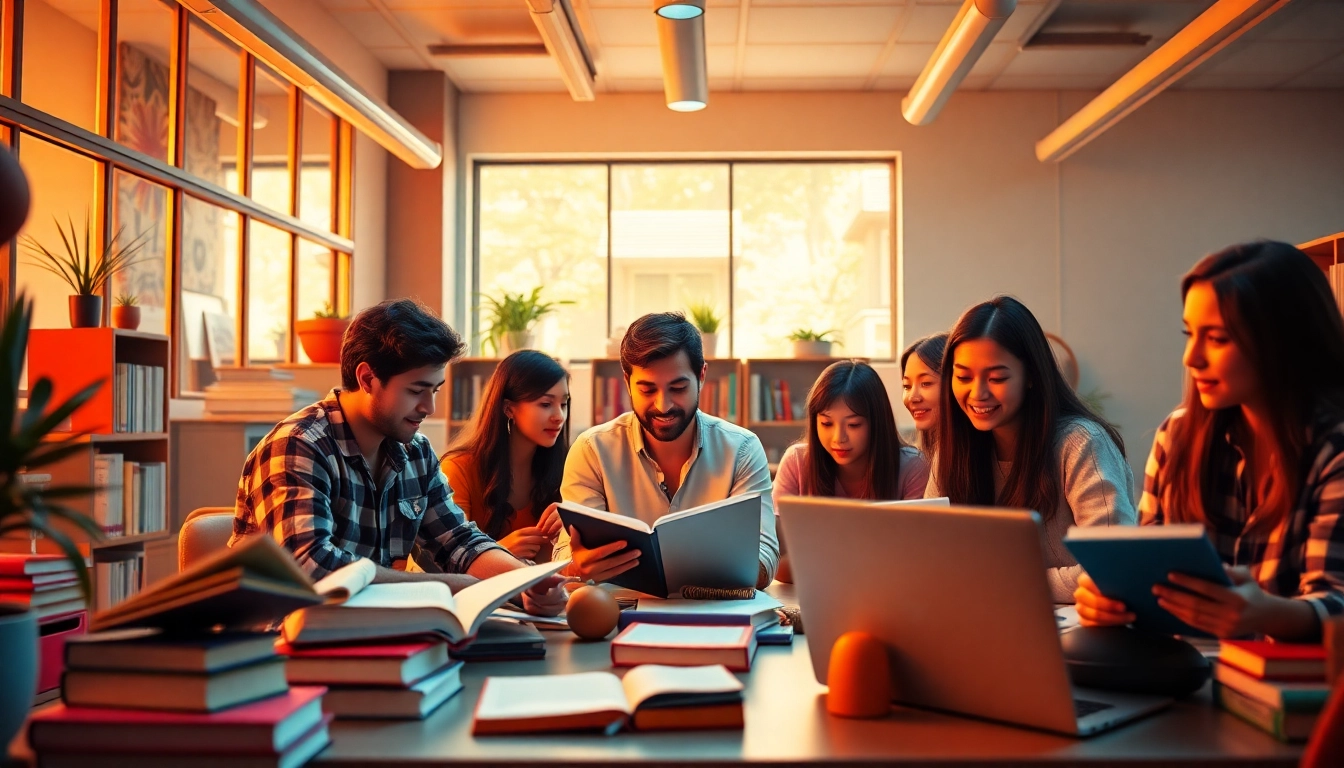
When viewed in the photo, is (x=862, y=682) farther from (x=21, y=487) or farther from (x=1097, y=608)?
(x=21, y=487)

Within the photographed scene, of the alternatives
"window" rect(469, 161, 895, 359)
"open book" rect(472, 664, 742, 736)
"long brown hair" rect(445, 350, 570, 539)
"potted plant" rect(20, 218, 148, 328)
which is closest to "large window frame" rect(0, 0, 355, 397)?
"potted plant" rect(20, 218, 148, 328)

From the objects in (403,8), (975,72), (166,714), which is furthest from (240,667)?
(975,72)

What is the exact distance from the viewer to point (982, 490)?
238 centimetres

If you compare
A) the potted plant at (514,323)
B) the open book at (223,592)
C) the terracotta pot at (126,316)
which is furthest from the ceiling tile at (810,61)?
the open book at (223,592)

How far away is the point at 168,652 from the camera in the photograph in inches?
41.9

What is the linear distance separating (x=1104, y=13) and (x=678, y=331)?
4.11m

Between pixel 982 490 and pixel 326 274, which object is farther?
pixel 326 274

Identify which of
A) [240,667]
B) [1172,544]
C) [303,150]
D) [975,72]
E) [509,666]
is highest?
[975,72]

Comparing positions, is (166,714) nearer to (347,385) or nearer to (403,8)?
(347,385)

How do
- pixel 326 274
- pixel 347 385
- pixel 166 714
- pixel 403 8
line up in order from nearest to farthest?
pixel 166 714 < pixel 347 385 < pixel 403 8 < pixel 326 274

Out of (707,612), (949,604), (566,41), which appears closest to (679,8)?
(566,41)

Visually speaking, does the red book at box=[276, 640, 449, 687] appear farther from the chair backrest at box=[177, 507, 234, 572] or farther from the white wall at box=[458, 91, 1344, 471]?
the white wall at box=[458, 91, 1344, 471]

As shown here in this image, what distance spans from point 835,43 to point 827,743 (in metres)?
5.49

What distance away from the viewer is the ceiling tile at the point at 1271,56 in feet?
19.7
